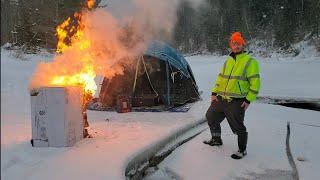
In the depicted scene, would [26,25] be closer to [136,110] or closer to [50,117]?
[136,110]

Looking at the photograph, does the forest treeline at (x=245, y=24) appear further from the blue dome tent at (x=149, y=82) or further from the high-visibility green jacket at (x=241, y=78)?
the high-visibility green jacket at (x=241, y=78)

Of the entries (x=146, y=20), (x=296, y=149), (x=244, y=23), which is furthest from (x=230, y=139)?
(x=244, y=23)

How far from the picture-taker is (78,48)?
7.35 metres

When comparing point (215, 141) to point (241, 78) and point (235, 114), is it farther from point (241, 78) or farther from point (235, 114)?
point (241, 78)

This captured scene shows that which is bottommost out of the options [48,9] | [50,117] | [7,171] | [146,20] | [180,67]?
[7,171]

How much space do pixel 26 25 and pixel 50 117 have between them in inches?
646

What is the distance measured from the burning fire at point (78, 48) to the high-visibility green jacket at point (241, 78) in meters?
2.33

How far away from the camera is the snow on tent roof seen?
34.5 feet

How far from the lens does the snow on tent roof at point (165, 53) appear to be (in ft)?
34.5

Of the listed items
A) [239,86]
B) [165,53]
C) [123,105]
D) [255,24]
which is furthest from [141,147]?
[255,24]

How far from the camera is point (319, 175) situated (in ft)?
19.0

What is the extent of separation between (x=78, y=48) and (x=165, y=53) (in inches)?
146

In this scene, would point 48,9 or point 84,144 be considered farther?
point 48,9

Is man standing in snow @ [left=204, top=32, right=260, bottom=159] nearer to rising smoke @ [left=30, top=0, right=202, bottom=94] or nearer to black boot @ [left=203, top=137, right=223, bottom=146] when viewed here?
black boot @ [left=203, top=137, right=223, bottom=146]
